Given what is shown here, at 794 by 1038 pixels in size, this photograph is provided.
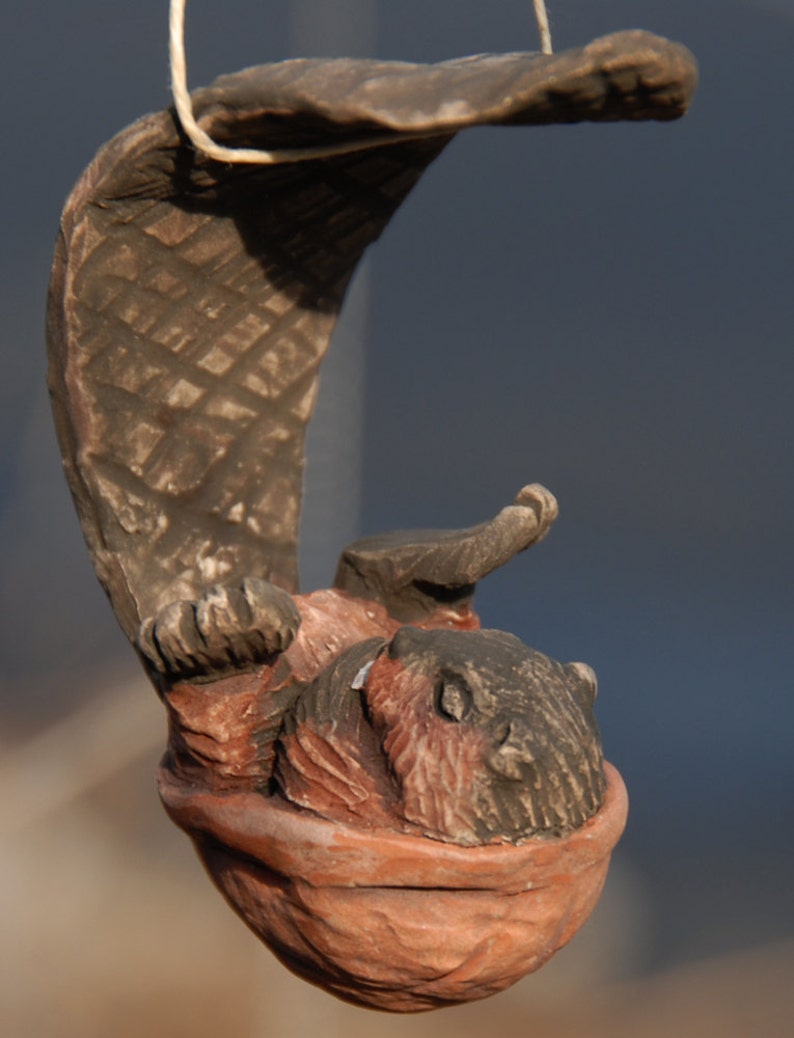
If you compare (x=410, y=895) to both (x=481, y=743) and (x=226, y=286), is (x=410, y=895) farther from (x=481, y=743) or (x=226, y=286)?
(x=226, y=286)

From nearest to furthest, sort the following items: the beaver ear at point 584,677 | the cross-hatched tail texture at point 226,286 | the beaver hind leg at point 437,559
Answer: the cross-hatched tail texture at point 226,286 → the beaver ear at point 584,677 → the beaver hind leg at point 437,559

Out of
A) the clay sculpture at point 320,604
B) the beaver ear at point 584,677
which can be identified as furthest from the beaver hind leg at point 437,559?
the beaver ear at point 584,677

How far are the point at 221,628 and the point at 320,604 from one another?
236 mm

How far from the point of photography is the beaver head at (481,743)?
728mm

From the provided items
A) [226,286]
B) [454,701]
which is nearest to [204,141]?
[226,286]

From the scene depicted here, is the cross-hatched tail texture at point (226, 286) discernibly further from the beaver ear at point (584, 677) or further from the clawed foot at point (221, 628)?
the beaver ear at point (584, 677)

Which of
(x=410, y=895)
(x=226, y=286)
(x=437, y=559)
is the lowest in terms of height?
(x=410, y=895)

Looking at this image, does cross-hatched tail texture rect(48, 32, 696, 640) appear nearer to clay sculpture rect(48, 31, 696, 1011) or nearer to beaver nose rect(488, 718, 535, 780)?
clay sculpture rect(48, 31, 696, 1011)

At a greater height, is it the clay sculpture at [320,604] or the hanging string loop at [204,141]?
the hanging string loop at [204,141]

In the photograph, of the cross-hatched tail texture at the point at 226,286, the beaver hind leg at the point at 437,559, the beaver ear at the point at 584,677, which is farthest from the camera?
→ the beaver hind leg at the point at 437,559

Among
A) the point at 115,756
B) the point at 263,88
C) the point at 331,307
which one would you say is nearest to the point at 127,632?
the point at 331,307

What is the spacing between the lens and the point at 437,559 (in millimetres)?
968

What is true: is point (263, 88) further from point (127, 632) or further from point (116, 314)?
point (127, 632)

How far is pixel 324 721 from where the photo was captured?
78 cm
